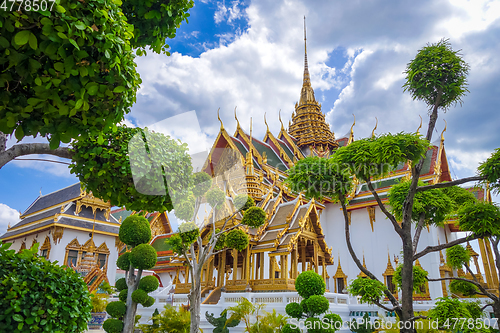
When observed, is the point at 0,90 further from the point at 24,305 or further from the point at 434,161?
the point at 434,161

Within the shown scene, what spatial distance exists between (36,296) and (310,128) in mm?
25457

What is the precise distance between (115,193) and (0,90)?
170 cm

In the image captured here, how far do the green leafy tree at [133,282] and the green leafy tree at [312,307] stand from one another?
3.44 metres

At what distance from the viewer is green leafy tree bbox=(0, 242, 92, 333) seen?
2.25 meters

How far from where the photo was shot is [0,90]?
1880 mm

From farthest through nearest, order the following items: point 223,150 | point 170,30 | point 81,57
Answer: point 223,150 < point 170,30 < point 81,57

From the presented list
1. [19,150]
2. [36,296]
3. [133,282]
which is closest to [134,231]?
[133,282]

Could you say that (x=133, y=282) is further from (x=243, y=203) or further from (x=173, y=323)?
(x=243, y=203)

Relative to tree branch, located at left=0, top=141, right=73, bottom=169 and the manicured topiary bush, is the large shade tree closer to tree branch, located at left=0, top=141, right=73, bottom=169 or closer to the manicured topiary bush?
tree branch, located at left=0, top=141, right=73, bottom=169

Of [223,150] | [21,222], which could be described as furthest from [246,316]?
[21,222]

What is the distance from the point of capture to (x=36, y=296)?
236 cm

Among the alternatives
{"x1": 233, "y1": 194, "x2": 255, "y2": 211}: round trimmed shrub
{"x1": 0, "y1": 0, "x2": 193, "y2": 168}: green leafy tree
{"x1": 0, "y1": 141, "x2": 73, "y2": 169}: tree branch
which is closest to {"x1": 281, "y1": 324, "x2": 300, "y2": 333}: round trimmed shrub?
{"x1": 233, "y1": 194, "x2": 255, "y2": 211}: round trimmed shrub

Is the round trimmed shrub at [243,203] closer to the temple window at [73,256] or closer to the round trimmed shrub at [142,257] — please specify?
the round trimmed shrub at [142,257]

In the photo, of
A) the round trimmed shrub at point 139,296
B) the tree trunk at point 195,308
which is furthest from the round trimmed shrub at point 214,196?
the round trimmed shrub at point 139,296
